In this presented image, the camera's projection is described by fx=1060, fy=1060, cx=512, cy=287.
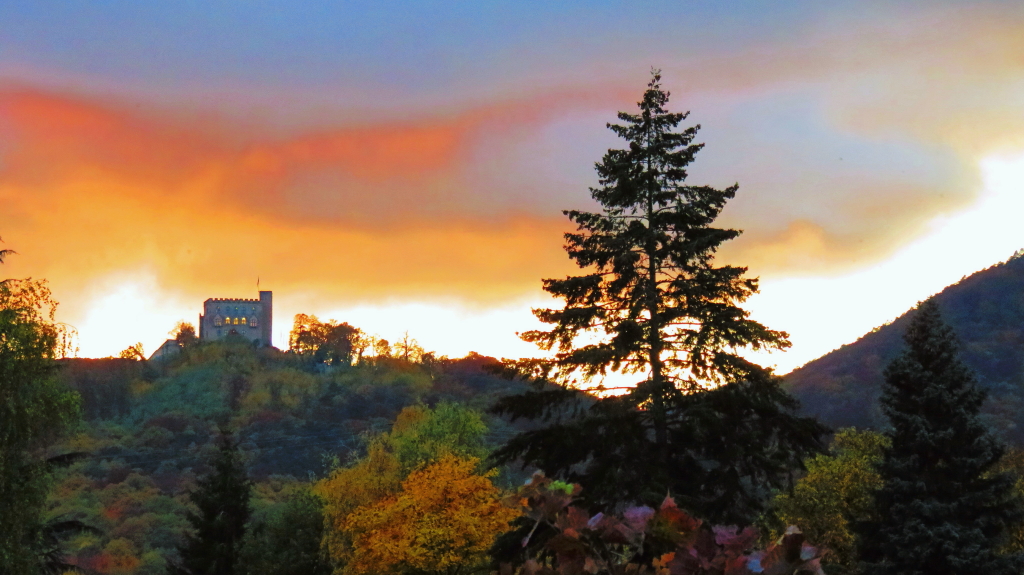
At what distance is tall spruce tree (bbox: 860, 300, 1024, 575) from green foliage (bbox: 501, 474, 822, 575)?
28102 mm

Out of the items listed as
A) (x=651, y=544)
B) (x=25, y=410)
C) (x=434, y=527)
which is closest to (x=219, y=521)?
(x=434, y=527)

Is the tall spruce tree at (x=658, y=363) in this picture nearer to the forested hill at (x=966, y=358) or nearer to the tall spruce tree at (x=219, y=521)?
the tall spruce tree at (x=219, y=521)

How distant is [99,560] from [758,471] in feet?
324

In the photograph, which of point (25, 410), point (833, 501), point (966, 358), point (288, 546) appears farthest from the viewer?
point (966, 358)

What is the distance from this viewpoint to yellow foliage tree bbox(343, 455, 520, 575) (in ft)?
147

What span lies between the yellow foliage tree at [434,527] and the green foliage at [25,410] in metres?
19.6

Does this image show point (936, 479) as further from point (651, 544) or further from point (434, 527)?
point (651, 544)

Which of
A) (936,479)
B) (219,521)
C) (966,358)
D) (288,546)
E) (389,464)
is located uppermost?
(966,358)

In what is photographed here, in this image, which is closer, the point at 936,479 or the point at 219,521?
the point at 936,479

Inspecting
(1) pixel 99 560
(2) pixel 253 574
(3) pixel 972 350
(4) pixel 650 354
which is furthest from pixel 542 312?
(3) pixel 972 350

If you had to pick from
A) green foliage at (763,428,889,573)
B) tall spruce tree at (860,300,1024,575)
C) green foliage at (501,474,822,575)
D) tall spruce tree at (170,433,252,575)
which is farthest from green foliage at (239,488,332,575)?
green foliage at (501,474,822,575)

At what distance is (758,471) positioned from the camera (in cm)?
2642

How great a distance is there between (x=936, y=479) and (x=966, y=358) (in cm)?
11652

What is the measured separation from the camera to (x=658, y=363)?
91.8 ft
